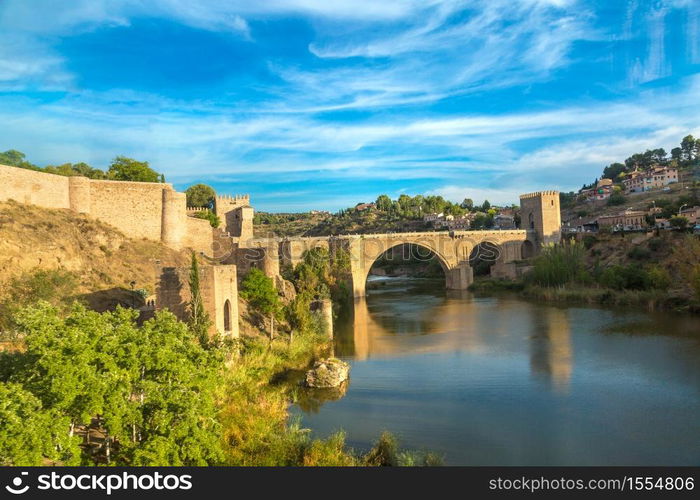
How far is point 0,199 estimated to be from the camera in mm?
17797

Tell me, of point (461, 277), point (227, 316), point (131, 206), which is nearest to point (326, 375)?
point (227, 316)

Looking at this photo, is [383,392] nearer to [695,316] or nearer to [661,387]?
[661,387]

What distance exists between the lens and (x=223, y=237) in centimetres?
2597

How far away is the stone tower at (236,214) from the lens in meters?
30.9

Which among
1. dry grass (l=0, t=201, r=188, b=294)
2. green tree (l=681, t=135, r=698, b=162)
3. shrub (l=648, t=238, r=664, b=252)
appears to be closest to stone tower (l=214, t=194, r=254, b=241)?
dry grass (l=0, t=201, r=188, b=294)

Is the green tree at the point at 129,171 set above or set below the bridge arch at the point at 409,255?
above

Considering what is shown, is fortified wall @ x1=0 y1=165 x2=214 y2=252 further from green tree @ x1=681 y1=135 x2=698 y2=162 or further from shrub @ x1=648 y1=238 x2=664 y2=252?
green tree @ x1=681 y1=135 x2=698 y2=162

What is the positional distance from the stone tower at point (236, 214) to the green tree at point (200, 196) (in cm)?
968

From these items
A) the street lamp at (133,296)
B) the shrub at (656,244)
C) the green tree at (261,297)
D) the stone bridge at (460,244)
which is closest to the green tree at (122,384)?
the street lamp at (133,296)

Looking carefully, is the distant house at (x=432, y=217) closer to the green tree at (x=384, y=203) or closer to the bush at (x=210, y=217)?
the green tree at (x=384, y=203)

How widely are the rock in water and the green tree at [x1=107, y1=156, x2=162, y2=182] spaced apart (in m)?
19.5

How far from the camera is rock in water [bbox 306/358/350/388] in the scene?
44.2 ft
